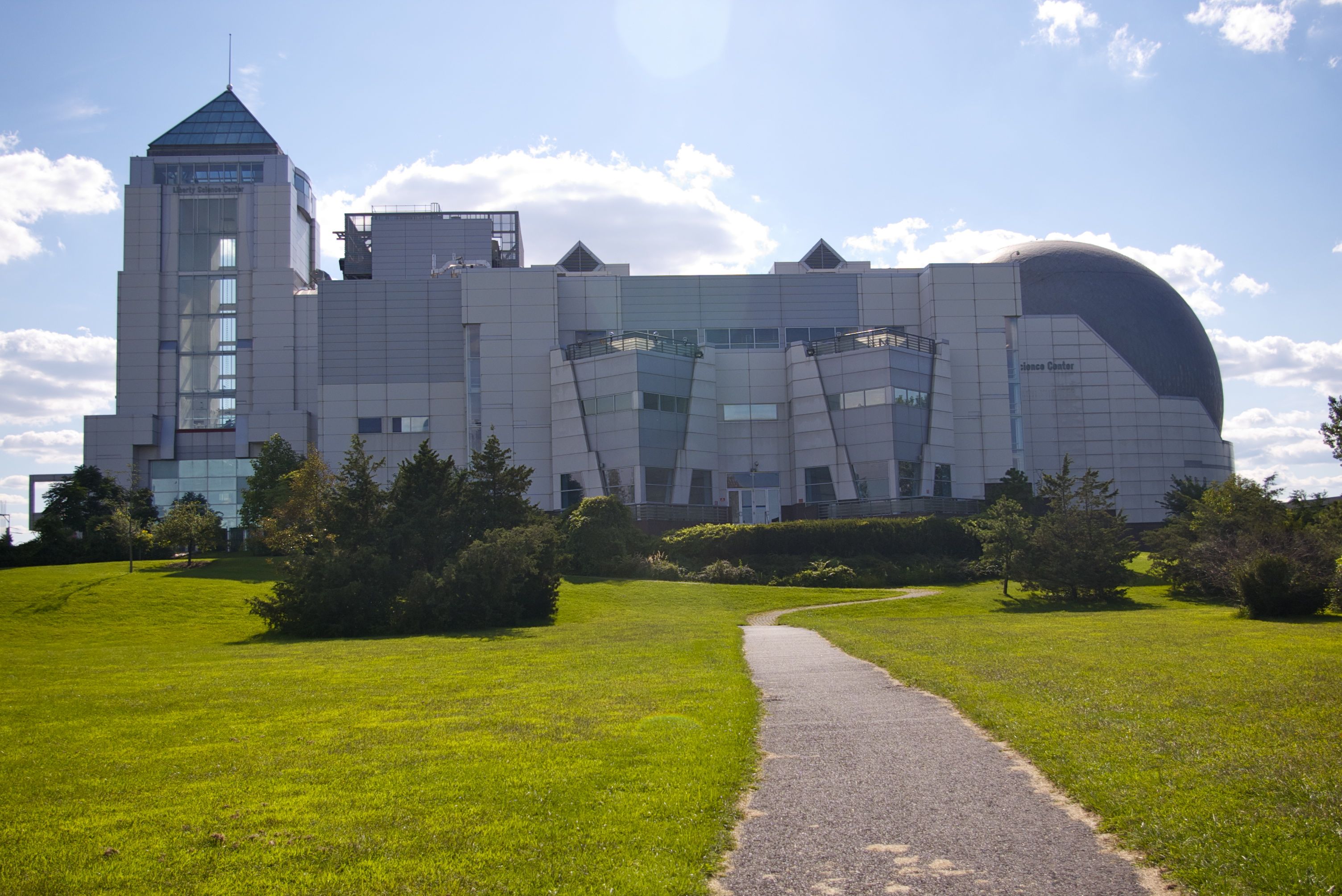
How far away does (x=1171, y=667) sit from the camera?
1667cm

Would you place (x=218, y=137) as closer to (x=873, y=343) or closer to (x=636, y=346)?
(x=636, y=346)

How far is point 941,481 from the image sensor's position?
66.8 meters

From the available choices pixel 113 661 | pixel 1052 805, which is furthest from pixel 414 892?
pixel 113 661

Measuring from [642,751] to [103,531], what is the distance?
188 ft

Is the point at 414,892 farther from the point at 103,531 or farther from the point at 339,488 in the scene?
the point at 103,531

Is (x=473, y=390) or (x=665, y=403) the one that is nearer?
(x=665, y=403)

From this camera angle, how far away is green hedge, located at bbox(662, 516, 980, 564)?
5178cm

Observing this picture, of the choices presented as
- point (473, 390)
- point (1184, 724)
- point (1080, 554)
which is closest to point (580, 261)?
point (473, 390)

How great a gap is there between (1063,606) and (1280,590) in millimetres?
9695

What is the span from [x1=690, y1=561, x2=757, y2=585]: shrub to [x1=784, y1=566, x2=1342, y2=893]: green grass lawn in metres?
22.8

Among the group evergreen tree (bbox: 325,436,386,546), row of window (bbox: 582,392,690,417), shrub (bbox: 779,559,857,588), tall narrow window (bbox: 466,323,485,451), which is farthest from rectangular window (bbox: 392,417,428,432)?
evergreen tree (bbox: 325,436,386,546)

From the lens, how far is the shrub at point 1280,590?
27688mm

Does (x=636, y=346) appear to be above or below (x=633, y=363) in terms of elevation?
above

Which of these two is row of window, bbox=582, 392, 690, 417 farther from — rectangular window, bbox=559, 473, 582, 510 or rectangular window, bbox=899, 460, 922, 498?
rectangular window, bbox=899, 460, 922, 498
